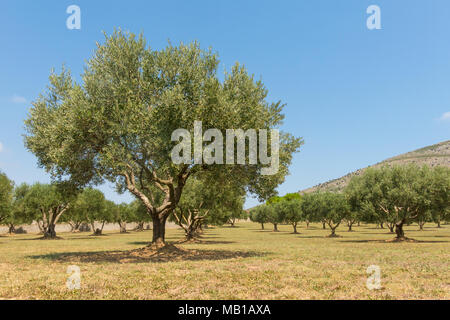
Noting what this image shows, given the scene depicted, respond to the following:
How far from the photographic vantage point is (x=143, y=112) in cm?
2464

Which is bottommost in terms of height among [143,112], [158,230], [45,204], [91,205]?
[158,230]

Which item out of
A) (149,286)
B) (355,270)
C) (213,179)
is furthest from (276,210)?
(149,286)

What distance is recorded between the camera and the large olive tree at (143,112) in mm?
24766

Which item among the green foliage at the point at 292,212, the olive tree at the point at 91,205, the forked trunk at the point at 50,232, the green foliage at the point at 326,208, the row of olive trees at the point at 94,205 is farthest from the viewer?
the green foliage at the point at 292,212

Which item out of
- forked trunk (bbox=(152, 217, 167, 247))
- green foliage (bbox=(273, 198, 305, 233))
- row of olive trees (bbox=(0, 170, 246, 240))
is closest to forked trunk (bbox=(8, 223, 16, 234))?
row of olive trees (bbox=(0, 170, 246, 240))

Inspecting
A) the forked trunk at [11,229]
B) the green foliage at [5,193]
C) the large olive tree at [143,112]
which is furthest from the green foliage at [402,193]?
the forked trunk at [11,229]

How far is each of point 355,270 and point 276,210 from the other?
9231 centimetres

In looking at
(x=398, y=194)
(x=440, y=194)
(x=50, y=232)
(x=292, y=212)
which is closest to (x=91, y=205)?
(x=50, y=232)

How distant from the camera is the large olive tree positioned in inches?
975

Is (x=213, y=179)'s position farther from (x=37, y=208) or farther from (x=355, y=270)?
(x=37, y=208)

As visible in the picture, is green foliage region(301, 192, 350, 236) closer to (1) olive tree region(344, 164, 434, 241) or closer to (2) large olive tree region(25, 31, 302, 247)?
(1) olive tree region(344, 164, 434, 241)

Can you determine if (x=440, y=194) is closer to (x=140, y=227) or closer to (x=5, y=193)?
(x=5, y=193)

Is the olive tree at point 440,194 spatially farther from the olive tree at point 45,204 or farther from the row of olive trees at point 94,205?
the olive tree at point 45,204

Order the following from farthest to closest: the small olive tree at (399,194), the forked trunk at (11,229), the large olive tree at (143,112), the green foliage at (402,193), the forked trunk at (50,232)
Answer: the forked trunk at (11,229)
the forked trunk at (50,232)
the small olive tree at (399,194)
the green foliage at (402,193)
the large olive tree at (143,112)
